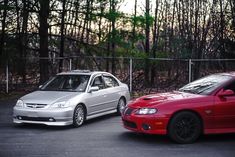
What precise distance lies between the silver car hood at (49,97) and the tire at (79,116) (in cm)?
36

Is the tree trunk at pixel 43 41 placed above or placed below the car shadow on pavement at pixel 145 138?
above

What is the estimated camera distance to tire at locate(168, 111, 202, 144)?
364 inches

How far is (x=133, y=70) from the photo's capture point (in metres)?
21.2

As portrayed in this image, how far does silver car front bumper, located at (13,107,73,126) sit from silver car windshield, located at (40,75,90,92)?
47.6 inches

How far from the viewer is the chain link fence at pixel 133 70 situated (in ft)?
67.2

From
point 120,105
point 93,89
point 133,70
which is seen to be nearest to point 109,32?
point 133,70

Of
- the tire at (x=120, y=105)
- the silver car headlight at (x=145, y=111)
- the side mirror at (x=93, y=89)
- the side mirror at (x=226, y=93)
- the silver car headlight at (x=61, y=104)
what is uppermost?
the side mirror at (x=226, y=93)

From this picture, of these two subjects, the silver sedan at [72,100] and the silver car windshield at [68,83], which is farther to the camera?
the silver car windshield at [68,83]

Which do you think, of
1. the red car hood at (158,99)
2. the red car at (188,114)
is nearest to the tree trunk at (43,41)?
the red car hood at (158,99)

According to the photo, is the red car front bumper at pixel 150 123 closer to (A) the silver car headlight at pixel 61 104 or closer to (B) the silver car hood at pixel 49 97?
(A) the silver car headlight at pixel 61 104

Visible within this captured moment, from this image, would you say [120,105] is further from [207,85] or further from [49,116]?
[207,85]

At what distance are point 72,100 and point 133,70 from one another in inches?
397

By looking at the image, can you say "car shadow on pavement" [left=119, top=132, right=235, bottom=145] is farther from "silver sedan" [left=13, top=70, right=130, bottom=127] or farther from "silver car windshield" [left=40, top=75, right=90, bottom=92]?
"silver car windshield" [left=40, top=75, right=90, bottom=92]

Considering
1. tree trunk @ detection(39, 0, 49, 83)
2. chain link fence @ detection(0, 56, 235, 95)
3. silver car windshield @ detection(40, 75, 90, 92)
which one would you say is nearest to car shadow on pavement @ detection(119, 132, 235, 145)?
silver car windshield @ detection(40, 75, 90, 92)
